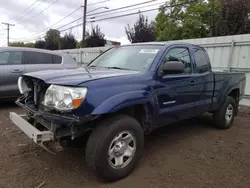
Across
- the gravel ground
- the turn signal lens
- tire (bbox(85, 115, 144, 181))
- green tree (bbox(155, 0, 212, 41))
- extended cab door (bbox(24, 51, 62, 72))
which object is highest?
green tree (bbox(155, 0, 212, 41))

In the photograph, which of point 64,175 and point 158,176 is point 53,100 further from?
point 158,176

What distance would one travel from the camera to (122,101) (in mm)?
2775

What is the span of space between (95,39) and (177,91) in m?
21.4

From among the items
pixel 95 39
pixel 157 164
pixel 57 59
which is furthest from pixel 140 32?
pixel 157 164

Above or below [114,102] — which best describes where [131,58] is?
above

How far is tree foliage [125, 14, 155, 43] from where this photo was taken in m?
18.6

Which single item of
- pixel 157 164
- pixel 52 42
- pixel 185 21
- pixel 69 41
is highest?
pixel 185 21

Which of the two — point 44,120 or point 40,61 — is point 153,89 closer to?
point 44,120

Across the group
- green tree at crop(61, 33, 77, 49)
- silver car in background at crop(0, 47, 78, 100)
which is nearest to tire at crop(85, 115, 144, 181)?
silver car in background at crop(0, 47, 78, 100)

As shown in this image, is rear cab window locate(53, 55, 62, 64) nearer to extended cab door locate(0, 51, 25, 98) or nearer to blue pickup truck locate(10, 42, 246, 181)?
extended cab door locate(0, 51, 25, 98)

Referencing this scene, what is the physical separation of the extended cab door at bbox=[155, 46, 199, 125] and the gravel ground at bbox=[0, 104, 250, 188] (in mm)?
610

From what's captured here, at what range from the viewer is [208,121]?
576 centimetres

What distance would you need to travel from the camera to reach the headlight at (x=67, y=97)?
2527 mm

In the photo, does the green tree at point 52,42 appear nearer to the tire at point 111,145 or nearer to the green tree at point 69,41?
the green tree at point 69,41
